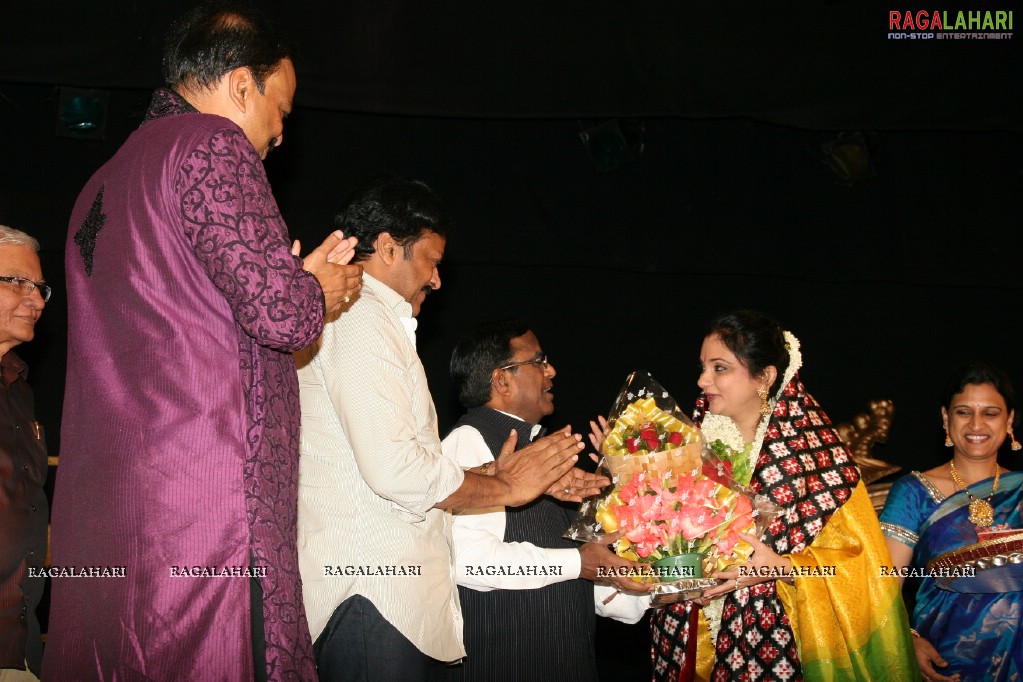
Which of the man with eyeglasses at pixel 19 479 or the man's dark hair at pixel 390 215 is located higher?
the man's dark hair at pixel 390 215

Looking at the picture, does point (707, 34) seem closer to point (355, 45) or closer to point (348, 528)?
point (355, 45)

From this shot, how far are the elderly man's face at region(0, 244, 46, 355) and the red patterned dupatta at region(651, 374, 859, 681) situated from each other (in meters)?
2.13

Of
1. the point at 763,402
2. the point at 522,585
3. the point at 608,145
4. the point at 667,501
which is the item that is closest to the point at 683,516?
the point at 667,501

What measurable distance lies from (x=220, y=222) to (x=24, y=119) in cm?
331

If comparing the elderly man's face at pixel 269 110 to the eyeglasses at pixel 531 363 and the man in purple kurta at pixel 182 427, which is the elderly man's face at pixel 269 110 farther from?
the eyeglasses at pixel 531 363

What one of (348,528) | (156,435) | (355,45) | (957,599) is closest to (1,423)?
(348,528)

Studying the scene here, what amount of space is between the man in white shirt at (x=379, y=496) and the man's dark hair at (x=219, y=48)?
693mm

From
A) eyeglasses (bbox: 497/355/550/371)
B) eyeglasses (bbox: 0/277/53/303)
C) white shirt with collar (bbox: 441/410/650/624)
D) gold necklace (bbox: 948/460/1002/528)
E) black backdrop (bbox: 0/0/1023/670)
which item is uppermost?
black backdrop (bbox: 0/0/1023/670)

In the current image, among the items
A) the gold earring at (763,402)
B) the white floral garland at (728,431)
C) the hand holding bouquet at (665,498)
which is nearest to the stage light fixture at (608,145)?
the white floral garland at (728,431)

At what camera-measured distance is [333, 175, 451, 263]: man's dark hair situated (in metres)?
2.64

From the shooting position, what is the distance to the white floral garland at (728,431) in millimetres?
3182

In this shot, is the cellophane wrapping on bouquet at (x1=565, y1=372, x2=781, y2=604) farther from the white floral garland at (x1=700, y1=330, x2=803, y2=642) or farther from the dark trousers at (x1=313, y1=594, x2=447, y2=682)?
the dark trousers at (x1=313, y1=594, x2=447, y2=682)

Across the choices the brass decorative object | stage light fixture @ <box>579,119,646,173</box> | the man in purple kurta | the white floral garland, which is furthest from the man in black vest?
the brass decorative object

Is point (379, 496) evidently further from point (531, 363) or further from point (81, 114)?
point (81, 114)
